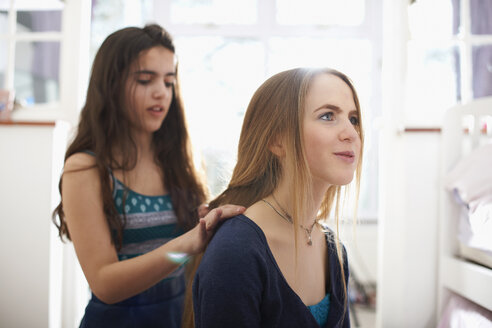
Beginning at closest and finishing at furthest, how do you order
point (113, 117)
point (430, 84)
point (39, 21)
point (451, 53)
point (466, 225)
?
point (113, 117) < point (466, 225) < point (39, 21) < point (451, 53) < point (430, 84)

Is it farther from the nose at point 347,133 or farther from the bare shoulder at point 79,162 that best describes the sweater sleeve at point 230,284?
the bare shoulder at point 79,162

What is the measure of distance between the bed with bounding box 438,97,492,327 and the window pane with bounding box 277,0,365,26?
2.07 meters

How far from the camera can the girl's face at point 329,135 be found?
831mm

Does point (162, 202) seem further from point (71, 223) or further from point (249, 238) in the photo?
point (249, 238)

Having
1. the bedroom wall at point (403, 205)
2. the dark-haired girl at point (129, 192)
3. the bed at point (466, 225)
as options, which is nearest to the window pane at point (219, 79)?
the bedroom wall at point (403, 205)

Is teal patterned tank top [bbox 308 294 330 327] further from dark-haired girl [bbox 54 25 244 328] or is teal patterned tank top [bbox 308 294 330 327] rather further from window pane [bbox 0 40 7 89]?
window pane [bbox 0 40 7 89]

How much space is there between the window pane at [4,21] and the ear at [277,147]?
6.12 ft

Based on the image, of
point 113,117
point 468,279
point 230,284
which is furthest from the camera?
point 468,279

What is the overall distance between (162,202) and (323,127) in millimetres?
569

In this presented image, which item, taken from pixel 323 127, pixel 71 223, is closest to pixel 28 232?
pixel 71 223

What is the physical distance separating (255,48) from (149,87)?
251cm

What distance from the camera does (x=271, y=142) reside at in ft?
2.92

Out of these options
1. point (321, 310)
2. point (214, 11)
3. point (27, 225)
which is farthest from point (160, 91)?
point (214, 11)

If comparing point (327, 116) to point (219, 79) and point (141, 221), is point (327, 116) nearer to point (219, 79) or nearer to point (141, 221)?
point (141, 221)
